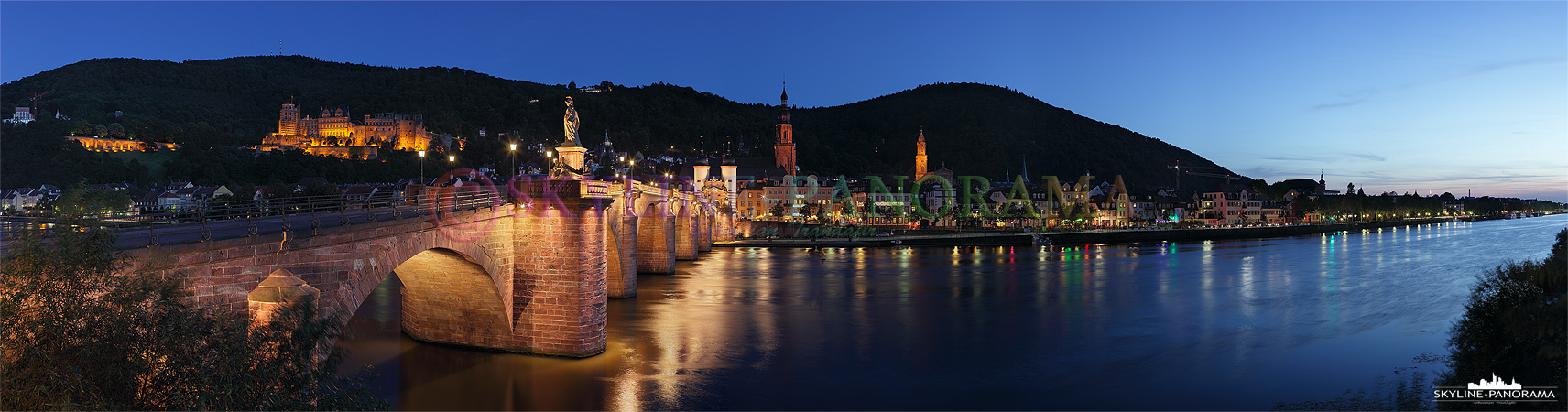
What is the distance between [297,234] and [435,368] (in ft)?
25.5

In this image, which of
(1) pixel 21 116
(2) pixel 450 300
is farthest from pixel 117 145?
(2) pixel 450 300

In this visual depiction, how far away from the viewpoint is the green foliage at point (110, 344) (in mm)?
7543

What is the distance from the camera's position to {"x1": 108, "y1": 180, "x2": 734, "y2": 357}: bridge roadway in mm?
11680

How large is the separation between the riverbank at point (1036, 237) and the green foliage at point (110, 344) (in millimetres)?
69383

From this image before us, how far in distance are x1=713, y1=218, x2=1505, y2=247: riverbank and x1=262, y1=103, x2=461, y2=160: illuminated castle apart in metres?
64.1

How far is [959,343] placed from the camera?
87.2 feet

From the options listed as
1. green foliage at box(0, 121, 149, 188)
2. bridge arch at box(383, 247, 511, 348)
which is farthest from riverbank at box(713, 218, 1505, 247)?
bridge arch at box(383, 247, 511, 348)

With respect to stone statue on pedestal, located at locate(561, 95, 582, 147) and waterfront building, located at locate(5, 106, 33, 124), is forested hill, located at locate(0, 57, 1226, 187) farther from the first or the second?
stone statue on pedestal, located at locate(561, 95, 582, 147)

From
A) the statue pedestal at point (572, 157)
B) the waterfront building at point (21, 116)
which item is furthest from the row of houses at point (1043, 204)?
the statue pedestal at point (572, 157)

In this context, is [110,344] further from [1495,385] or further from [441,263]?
[1495,385]

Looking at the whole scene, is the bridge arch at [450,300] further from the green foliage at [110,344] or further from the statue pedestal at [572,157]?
the green foliage at [110,344]

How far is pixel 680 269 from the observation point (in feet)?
168

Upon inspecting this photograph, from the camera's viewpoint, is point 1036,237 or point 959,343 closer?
point 959,343

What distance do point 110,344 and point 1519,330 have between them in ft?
70.5
